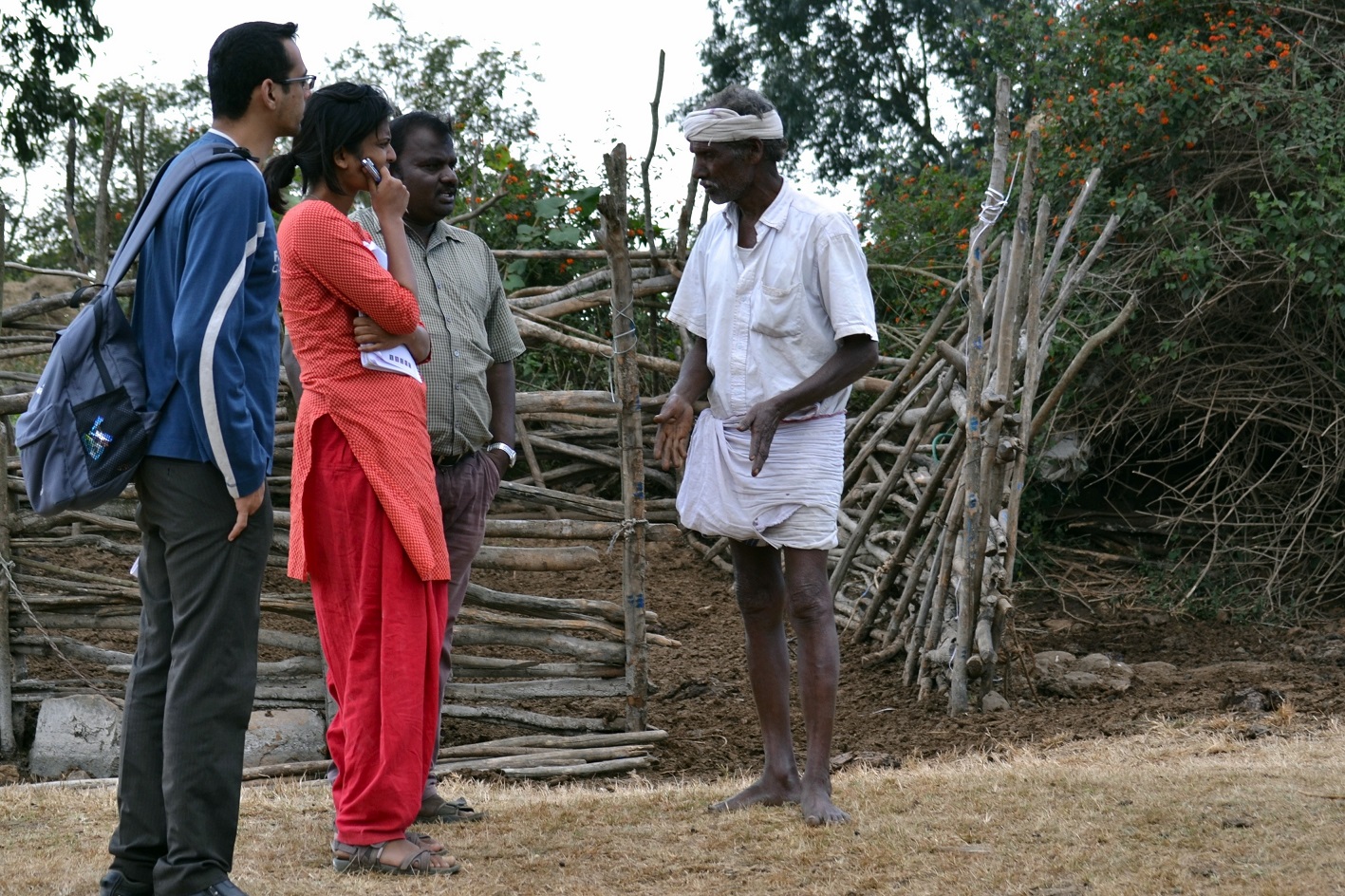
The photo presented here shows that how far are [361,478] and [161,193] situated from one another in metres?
0.77

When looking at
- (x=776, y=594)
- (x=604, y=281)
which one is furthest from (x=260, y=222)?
(x=604, y=281)

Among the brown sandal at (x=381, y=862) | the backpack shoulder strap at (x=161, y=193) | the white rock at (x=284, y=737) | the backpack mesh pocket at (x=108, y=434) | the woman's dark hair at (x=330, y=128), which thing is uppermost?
the woman's dark hair at (x=330, y=128)

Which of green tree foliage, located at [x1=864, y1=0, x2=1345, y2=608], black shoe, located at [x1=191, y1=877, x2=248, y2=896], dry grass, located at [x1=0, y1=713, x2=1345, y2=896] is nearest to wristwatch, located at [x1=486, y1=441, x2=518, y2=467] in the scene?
dry grass, located at [x1=0, y1=713, x2=1345, y2=896]

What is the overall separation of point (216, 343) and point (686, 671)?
14.0 feet

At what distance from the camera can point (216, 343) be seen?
2.44 m

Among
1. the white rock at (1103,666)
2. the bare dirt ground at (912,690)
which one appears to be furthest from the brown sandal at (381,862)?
the white rock at (1103,666)

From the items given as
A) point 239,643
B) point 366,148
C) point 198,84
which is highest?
point 198,84

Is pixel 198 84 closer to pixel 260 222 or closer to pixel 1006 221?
pixel 1006 221

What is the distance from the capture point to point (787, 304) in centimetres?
347

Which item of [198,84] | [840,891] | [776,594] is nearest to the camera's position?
[840,891]

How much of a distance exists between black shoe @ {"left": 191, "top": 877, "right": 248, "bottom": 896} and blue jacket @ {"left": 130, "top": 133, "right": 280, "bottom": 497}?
0.74 meters

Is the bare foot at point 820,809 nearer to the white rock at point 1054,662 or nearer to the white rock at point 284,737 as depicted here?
the white rock at point 284,737

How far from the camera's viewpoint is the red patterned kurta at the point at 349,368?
2.93 metres

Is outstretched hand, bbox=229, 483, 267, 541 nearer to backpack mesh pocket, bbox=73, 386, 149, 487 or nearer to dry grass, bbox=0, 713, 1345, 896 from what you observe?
backpack mesh pocket, bbox=73, 386, 149, 487
